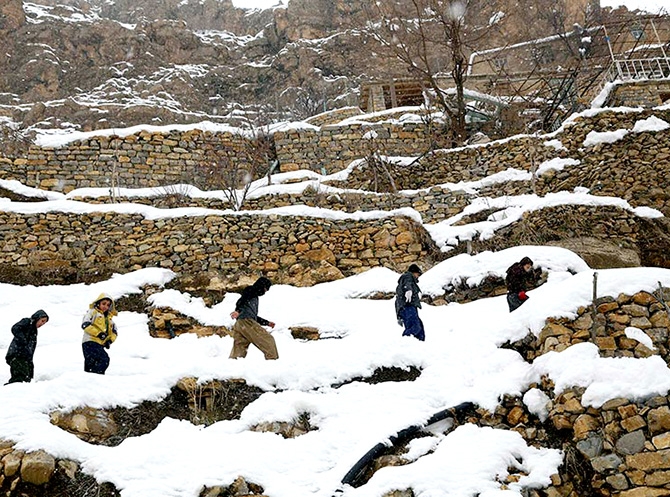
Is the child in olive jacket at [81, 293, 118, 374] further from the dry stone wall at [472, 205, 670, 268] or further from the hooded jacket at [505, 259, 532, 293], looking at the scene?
the dry stone wall at [472, 205, 670, 268]

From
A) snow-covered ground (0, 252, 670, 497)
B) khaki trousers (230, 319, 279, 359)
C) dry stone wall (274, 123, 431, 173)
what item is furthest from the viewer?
dry stone wall (274, 123, 431, 173)

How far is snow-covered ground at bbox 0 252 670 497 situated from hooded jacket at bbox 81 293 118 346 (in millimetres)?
496

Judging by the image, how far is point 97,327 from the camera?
19.5ft

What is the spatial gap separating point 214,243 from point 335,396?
6.29 meters

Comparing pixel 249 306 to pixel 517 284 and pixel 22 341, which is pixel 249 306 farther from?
pixel 517 284

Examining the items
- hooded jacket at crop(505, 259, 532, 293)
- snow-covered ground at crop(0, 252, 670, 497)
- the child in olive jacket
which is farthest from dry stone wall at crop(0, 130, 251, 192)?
hooded jacket at crop(505, 259, 532, 293)

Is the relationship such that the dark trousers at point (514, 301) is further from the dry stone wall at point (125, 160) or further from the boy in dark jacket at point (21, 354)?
the dry stone wall at point (125, 160)

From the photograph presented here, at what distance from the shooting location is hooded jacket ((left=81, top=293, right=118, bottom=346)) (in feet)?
19.4

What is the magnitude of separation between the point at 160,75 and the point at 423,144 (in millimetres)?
23082

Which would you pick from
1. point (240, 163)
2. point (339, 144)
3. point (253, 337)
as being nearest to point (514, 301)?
point (253, 337)

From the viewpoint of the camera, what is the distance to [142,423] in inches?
Result: 201

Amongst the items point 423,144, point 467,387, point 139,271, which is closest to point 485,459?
point 467,387

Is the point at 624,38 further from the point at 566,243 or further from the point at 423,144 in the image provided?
the point at 566,243

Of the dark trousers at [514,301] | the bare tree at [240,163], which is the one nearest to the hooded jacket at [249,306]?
the dark trousers at [514,301]
